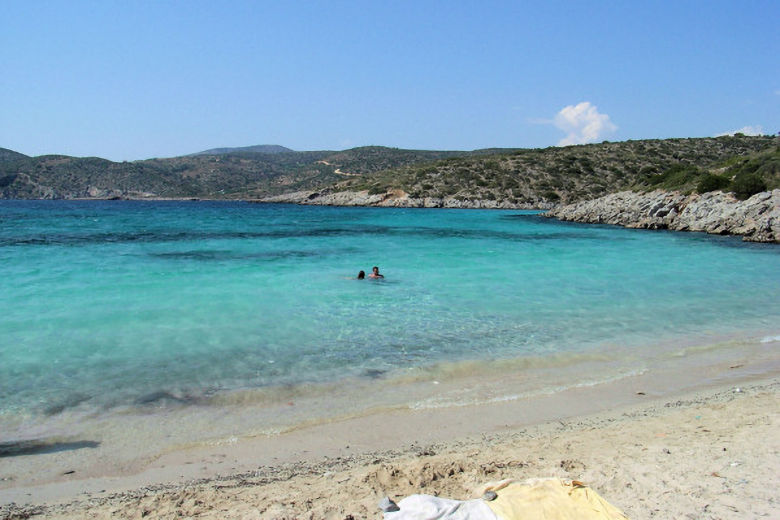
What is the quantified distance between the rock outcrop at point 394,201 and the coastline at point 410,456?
59.9 metres

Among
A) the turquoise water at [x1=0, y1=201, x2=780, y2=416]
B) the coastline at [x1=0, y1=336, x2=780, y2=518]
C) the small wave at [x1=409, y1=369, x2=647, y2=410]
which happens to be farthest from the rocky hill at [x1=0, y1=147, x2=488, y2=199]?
the coastline at [x1=0, y1=336, x2=780, y2=518]

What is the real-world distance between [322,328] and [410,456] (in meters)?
5.49

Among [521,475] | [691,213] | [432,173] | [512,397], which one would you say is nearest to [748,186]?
[691,213]

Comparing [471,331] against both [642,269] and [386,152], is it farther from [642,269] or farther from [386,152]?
[386,152]

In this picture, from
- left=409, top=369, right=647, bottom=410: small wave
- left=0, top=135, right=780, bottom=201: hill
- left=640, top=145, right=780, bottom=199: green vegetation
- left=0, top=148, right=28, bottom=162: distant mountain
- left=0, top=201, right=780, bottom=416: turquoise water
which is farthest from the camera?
left=0, top=148, right=28, bottom=162: distant mountain

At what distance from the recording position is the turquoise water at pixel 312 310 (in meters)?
7.98

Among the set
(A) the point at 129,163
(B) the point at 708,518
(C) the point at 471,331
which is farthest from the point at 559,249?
(A) the point at 129,163

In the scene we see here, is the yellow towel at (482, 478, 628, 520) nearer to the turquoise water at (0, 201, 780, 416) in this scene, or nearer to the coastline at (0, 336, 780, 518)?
the coastline at (0, 336, 780, 518)

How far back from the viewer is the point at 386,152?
425 ft

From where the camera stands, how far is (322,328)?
1062 cm

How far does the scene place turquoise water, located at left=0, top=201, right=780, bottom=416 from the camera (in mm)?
7984

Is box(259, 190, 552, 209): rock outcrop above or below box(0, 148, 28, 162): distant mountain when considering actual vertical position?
below

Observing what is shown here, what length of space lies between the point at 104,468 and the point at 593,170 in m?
73.0

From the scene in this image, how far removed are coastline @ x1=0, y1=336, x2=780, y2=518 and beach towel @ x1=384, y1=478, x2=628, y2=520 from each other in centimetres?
25
